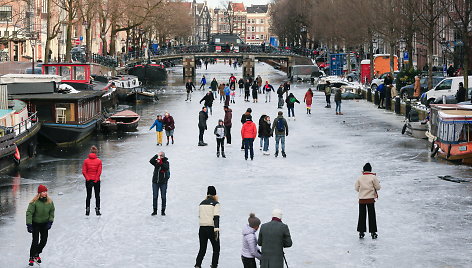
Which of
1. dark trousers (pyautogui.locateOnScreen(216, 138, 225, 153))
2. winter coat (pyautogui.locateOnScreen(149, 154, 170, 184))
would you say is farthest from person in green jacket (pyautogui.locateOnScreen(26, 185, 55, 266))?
dark trousers (pyautogui.locateOnScreen(216, 138, 225, 153))

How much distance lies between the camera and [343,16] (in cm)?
8838

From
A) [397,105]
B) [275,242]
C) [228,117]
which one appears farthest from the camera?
[397,105]

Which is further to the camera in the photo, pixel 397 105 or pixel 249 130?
pixel 397 105

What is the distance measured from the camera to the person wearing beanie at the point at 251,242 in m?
15.1

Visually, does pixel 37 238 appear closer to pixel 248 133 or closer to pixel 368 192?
pixel 368 192

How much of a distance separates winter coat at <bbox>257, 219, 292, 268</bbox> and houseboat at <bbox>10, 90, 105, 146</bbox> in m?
28.1

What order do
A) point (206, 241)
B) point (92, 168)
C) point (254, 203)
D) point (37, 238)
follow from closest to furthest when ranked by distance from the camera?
1. point (206, 241)
2. point (37, 238)
3. point (92, 168)
4. point (254, 203)

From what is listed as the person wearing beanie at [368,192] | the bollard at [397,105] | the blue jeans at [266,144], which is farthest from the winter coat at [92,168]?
the bollard at [397,105]

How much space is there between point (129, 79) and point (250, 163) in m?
43.6

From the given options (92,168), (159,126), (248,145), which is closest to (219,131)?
(248,145)

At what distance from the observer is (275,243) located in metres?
14.6

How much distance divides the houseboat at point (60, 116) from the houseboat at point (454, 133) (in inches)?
640

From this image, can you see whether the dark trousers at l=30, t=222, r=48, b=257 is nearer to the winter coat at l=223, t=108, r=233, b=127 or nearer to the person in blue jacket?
the winter coat at l=223, t=108, r=233, b=127

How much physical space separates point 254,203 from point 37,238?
8258mm
